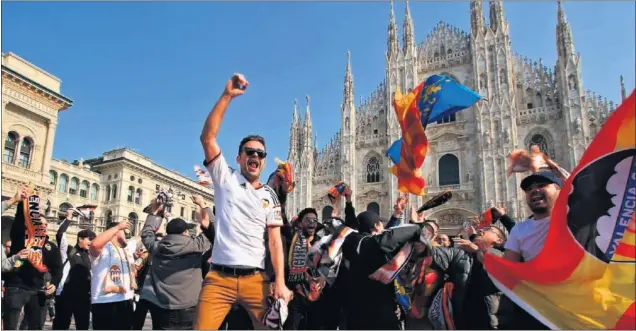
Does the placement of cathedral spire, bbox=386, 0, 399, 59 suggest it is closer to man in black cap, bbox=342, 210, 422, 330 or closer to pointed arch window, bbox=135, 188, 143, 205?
pointed arch window, bbox=135, 188, 143, 205

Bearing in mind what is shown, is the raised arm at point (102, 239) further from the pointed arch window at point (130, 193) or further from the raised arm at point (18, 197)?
the pointed arch window at point (130, 193)

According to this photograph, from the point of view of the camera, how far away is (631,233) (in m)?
2.46

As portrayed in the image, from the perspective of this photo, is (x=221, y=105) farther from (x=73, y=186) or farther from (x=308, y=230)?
(x=73, y=186)

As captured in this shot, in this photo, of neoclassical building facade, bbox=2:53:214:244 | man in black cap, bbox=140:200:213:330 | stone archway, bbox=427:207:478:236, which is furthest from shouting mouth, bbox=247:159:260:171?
stone archway, bbox=427:207:478:236

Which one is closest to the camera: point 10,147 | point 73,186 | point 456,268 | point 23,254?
point 456,268

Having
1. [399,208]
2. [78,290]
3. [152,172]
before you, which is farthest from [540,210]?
[152,172]

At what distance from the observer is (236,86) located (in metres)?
2.83

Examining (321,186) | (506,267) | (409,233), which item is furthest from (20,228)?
(321,186)

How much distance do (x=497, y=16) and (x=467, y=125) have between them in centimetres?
A: 722

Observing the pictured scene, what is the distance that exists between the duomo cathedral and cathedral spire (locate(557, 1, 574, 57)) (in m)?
0.05

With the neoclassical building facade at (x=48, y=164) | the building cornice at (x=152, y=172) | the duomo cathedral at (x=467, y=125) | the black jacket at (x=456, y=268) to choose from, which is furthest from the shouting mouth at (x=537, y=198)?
the building cornice at (x=152, y=172)

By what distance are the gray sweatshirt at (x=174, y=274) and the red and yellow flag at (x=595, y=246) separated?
295cm

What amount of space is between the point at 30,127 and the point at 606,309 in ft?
85.5

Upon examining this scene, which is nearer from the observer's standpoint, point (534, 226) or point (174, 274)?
point (534, 226)
